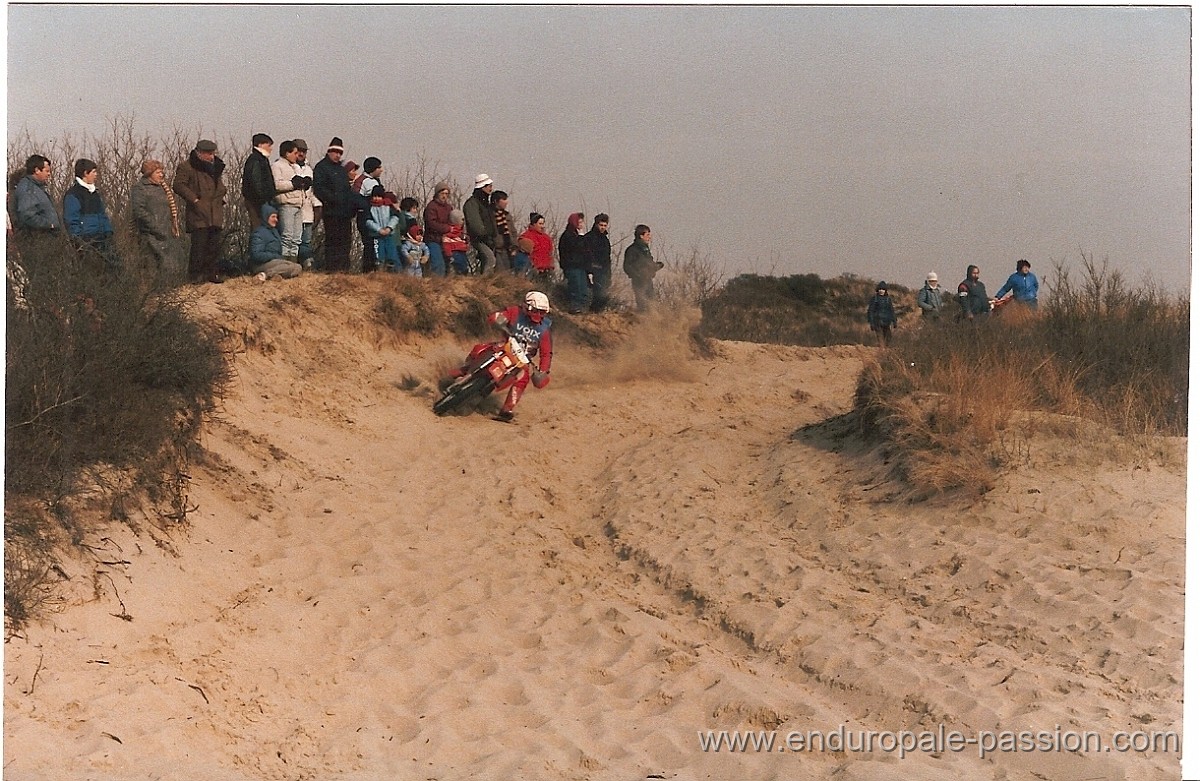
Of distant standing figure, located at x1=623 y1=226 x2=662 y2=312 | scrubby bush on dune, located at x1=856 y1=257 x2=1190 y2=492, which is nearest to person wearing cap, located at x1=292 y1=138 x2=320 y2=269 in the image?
distant standing figure, located at x1=623 y1=226 x2=662 y2=312

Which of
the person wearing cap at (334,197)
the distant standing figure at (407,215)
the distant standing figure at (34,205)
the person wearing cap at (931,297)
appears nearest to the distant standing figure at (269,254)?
Answer: the person wearing cap at (334,197)

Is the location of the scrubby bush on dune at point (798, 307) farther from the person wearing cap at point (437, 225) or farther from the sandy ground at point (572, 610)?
the sandy ground at point (572, 610)

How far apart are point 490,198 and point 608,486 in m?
5.90

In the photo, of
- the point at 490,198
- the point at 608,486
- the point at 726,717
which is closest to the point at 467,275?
the point at 490,198

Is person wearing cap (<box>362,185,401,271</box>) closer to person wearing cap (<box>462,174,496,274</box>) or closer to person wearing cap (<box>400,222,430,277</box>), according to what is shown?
person wearing cap (<box>400,222,430,277</box>)

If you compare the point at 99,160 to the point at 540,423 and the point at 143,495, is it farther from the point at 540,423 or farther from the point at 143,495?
the point at 143,495

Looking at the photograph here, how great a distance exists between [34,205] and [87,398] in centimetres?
254

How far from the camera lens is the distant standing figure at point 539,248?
18.8 metres

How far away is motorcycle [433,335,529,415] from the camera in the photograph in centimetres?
1512

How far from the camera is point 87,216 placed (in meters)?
12.3

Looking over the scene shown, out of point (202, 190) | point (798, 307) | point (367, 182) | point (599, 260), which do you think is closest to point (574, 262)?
point (599, 260)

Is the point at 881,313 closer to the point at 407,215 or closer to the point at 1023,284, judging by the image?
the point at 1023,284

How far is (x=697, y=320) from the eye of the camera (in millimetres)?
19797

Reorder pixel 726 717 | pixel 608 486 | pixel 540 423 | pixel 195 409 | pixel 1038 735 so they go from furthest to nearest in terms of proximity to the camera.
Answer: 1. pixel 540 423
2. pixel 608 486
3. pixel 195 409
4. pixel 726 717
5. pixel 1038 735
